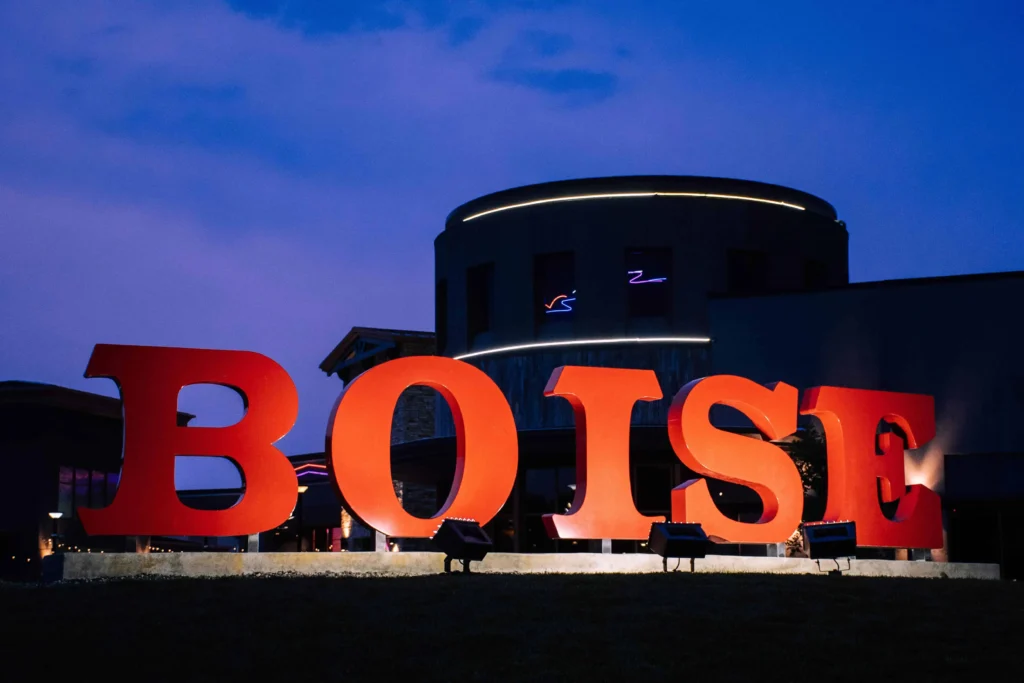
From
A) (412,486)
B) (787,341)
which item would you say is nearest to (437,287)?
(412,486)

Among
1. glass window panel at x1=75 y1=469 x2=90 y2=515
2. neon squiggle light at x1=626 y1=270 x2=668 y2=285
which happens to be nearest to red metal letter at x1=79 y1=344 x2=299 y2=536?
neon squiggle light at x1=626 y1=270 x2=668 y2=285

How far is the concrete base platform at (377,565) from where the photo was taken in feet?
76.3

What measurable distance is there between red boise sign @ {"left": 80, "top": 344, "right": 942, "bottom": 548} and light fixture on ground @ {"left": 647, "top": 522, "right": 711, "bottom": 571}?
141 centimetres

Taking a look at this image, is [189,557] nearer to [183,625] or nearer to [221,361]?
[221,361]

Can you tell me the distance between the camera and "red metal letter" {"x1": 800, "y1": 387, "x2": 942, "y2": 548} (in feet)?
101

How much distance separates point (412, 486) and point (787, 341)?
52.5ft

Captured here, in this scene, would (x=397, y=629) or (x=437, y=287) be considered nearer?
(x=397, y=629)

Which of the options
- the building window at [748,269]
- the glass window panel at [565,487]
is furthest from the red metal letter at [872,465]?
the glass window panel at [565,487]

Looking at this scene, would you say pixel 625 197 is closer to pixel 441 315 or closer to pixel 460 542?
pixel 441 315

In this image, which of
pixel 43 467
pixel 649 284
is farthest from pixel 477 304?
pixel 43 467

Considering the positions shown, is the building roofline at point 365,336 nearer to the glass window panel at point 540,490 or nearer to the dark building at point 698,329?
the dark building at point 698,329

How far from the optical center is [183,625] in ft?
56.1

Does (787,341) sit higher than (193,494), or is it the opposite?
(787,341)

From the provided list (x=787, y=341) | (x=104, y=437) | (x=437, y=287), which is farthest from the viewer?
(x=104, y=437)
